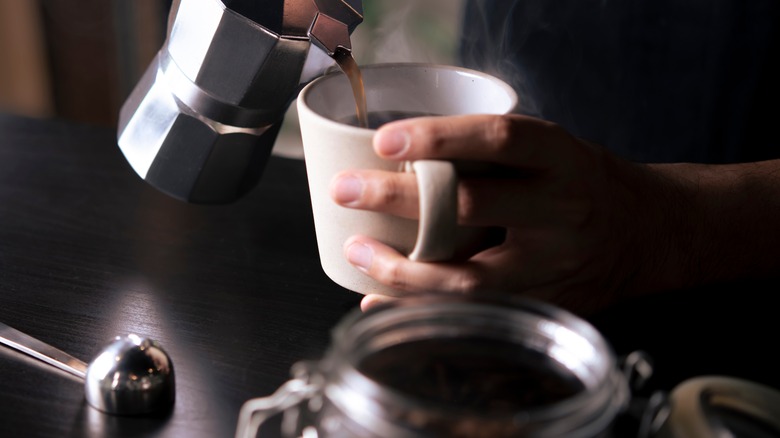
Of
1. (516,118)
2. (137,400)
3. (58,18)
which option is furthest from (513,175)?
(58,18)

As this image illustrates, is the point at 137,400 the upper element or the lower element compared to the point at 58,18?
upper

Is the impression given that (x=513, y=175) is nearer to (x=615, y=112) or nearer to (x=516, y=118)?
(x=516, y=118)

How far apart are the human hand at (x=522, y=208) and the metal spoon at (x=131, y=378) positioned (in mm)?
130

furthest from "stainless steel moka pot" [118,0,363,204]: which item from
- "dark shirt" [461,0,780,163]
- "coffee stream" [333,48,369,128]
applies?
"dark shirt" [461,0,780,163]

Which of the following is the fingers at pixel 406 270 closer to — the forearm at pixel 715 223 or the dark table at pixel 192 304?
the dark table at pixel 192 304

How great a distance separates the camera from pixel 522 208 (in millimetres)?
549

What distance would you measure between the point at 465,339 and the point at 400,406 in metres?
0.08

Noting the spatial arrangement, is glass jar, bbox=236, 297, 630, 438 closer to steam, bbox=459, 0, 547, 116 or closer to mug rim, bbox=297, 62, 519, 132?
mug rim, bbox=297, 62, 519, 132

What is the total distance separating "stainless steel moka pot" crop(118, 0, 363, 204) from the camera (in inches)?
24.4

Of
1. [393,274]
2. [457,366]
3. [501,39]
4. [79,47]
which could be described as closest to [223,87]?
[393,274]

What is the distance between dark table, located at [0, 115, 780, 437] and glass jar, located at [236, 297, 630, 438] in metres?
0.15

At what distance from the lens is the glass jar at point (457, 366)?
0.34 m

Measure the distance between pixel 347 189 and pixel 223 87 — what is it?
7.2 inches

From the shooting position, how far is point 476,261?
546 millimetres
